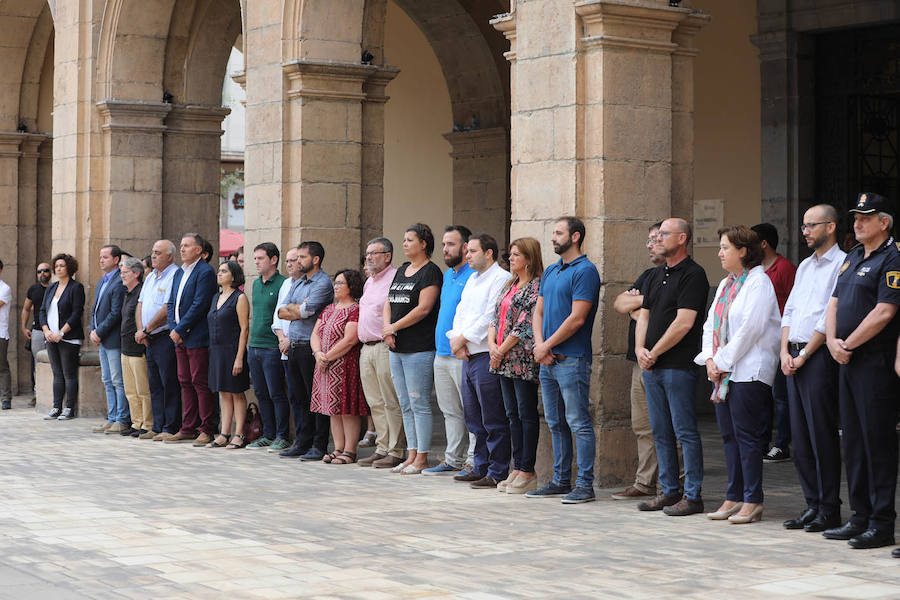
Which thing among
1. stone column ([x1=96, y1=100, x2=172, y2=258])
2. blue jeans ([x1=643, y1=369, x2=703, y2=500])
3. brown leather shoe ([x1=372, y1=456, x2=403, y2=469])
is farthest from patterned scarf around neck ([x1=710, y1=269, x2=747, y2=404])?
stone column ([x1=96, y1=100, x2=172, y2=258])

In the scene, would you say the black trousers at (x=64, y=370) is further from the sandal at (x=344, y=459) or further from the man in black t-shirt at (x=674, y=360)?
the man in black t-shirt at (x=674, y=360)

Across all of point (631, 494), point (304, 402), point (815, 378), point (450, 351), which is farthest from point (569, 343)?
point (304, 402)

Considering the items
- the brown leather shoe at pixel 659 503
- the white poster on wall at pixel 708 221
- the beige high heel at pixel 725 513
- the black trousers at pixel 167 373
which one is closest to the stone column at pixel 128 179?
the black trousers at pixel 167 373

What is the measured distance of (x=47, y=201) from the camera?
64.4 feet

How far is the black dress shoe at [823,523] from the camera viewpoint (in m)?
7.43

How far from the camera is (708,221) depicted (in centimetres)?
1456

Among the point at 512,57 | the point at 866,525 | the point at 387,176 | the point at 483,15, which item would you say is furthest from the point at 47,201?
the point at 866,525

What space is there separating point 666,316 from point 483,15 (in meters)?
10.4

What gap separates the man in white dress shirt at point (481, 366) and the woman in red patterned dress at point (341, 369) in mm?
1318

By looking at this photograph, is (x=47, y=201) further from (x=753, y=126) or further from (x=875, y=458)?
(x=875, y=458)

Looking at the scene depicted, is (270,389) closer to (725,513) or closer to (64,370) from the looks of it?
(64,370)

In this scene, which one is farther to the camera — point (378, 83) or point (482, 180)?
point (482, 180)

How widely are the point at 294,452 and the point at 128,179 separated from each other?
528cm

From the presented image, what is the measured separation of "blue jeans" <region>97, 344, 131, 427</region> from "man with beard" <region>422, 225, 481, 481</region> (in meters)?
4.37
